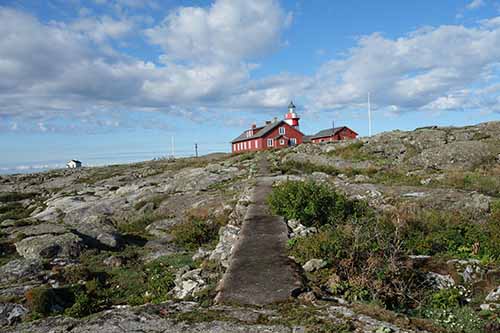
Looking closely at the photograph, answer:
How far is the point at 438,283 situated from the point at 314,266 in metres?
2.77

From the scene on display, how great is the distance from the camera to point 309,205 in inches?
417

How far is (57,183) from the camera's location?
49.0 metres

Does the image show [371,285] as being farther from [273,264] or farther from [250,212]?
[250,212]

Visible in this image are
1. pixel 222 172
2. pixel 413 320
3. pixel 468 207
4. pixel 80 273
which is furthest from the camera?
pixel 222 172

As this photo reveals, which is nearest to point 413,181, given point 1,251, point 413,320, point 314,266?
point 314,266

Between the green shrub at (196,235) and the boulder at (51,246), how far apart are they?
11.2 ft

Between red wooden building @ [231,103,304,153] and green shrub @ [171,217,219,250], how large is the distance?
4436cm

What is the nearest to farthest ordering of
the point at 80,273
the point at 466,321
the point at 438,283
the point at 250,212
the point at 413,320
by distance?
the point at 413,320 → the point at 466,321 → the point at 438,283 → the point at 80,273 → the point at 250,212

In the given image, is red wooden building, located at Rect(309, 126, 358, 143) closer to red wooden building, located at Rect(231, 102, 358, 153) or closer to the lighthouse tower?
red wooden building, located at Rect(231, 102, 358, 153)

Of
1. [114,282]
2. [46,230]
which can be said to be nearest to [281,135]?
[46,230]

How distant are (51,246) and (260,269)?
29.0 feet

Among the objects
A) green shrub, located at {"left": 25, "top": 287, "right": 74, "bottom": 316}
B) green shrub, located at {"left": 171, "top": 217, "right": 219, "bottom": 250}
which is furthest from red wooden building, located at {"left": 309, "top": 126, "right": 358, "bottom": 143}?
green shrub, located at {"left": 25, "top": 287, "right": 74, "bottom": 316}

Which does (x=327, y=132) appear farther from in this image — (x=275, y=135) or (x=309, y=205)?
(x=309, y=205)

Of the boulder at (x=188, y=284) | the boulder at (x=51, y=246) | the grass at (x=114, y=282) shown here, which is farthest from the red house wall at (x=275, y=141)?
the boulder at (x=188, y=284)
